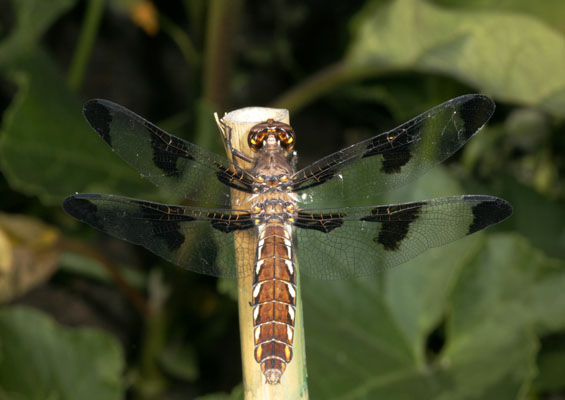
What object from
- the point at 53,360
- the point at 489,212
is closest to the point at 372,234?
the point at 489,212

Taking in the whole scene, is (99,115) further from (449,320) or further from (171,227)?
(449,320)

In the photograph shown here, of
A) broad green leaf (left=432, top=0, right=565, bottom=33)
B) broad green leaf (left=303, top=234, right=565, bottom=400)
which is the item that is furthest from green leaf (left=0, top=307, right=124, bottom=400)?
broad green leaf (left=432, top=0, right=565, bottom=33)

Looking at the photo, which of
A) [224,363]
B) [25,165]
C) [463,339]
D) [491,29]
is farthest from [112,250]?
[491,29]

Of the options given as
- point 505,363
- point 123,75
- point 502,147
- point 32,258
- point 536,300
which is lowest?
point 505,363

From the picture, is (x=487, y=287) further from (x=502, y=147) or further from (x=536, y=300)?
(x=502, y=147)

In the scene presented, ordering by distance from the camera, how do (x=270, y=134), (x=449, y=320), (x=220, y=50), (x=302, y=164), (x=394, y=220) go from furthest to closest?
(x=302, y=164)
(x=220, y=50)
(x=449, y=320)
(x=394, y=220)
(x=270, y=134)

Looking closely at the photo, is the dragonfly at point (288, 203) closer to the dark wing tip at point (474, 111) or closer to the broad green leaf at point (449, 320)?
the dark wing tip at point (474, 111)

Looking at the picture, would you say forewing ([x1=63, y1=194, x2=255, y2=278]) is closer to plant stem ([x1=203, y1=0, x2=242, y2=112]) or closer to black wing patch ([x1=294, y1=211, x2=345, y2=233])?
black wing patch ([x1=294, y1=211, x2=345, y2=233])
